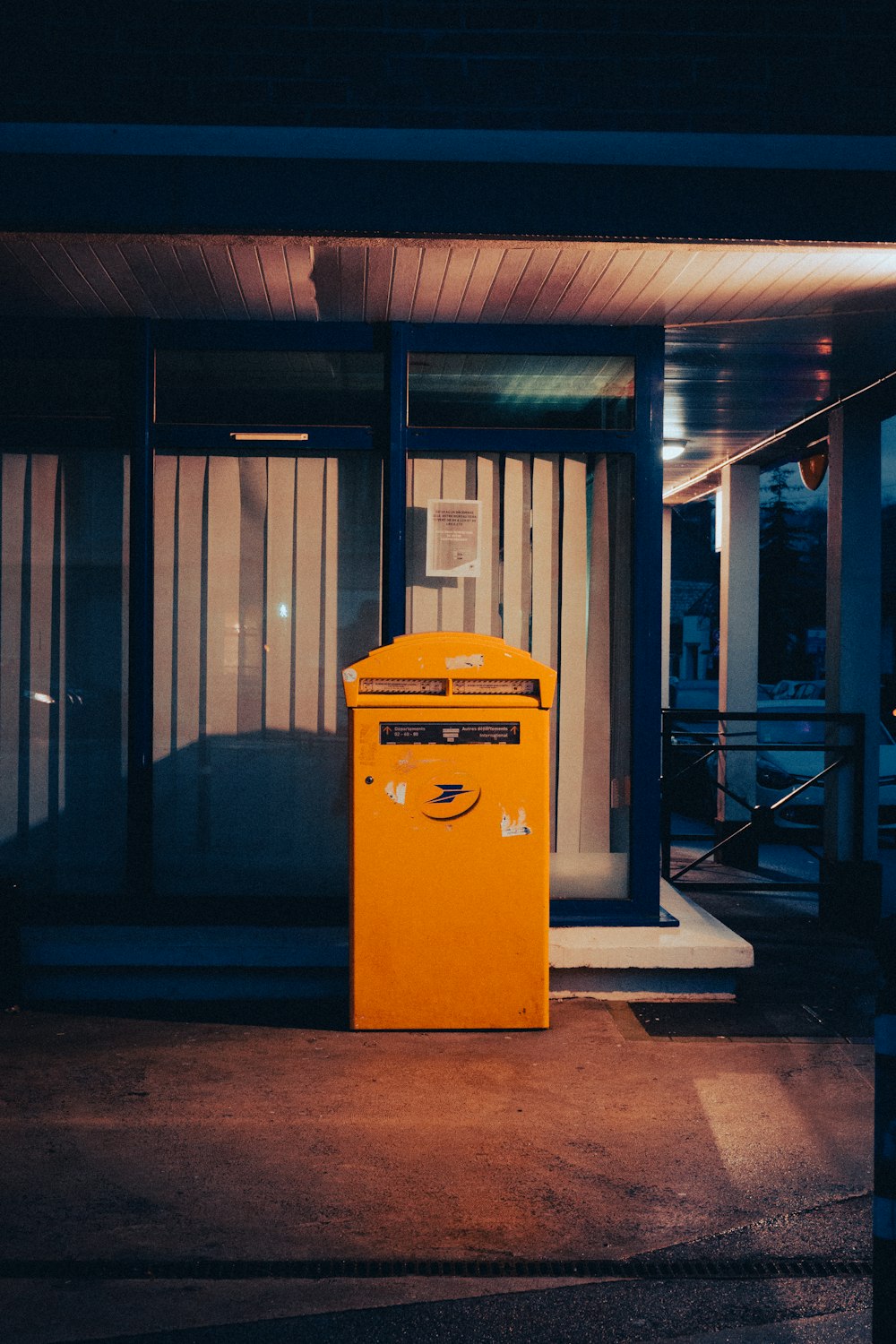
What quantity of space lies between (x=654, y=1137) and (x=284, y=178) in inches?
Result: 155

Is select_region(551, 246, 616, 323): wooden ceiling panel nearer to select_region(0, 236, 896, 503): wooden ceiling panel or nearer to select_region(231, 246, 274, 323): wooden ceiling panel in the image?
select_region(0, 236, 896, 503): wooden ceiling panel

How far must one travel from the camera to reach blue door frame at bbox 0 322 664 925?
5.00m

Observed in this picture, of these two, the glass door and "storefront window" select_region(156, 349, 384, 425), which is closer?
"storefront window" select_region(156, 349, 384, 425)

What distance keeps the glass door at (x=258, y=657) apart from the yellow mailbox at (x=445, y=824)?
1.07 metres

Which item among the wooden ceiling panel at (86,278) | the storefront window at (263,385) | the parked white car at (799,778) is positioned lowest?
the parked white car at (799,778)

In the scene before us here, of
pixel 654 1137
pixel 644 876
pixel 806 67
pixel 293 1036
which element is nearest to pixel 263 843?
pixel 293 1036

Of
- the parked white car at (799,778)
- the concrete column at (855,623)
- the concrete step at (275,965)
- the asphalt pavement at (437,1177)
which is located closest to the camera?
the asphalt pavement at (437,1177)

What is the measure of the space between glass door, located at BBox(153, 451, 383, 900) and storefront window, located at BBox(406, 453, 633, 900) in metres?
0.40

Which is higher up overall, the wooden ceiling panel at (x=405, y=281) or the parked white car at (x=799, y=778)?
the wooden ceiling panel at (x=405, y=281)

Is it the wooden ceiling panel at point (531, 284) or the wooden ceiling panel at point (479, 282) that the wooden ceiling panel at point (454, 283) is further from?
the wooden ceiling panel at point (531, 284)

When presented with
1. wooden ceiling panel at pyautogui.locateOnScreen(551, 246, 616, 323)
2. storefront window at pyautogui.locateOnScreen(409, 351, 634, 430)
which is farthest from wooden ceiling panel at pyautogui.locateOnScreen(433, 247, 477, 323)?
wooden ceiling panel at pyautogui.locateOnScreen(551, 246, 616, 323)

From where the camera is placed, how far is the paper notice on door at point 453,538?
16.8 ft

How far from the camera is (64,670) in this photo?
5195mm

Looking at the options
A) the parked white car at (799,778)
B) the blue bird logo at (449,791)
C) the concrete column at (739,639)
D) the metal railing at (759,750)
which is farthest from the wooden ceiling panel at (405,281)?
the parked white car at (799,778)
